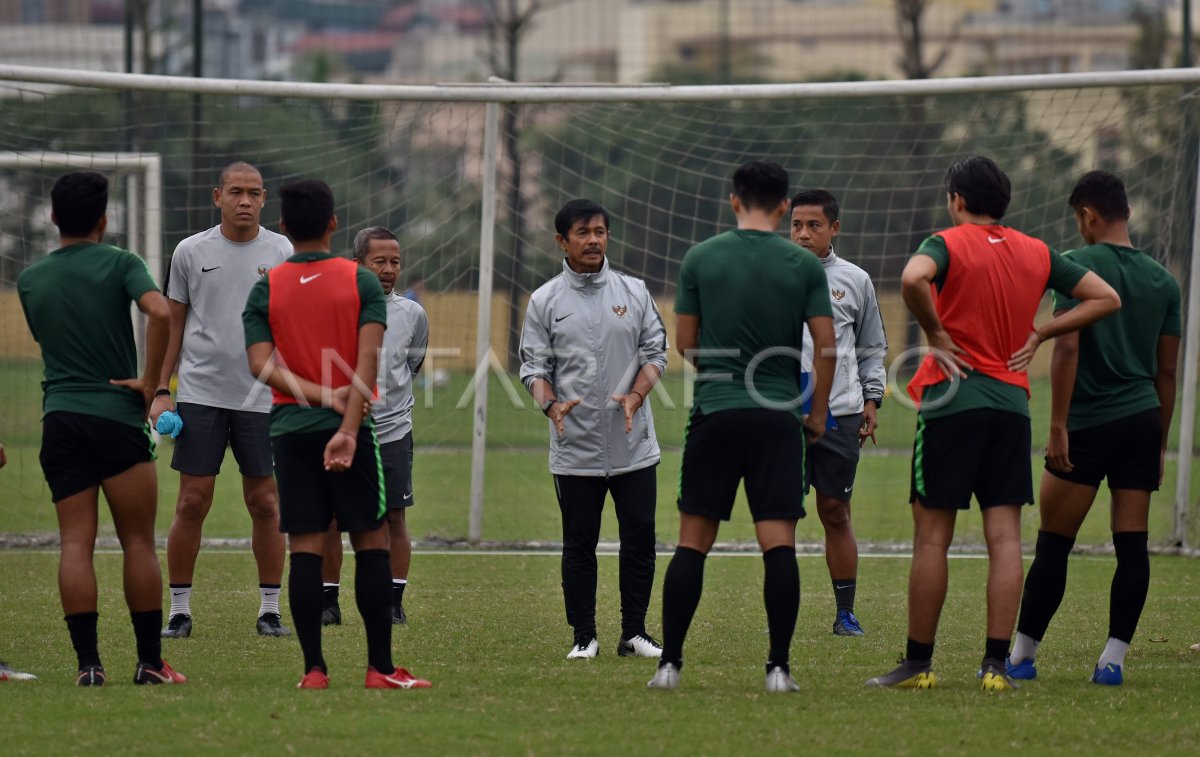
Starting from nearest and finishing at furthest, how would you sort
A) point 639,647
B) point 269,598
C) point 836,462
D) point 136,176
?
point 639,647
point 269,598
point 836,462
point 136,176

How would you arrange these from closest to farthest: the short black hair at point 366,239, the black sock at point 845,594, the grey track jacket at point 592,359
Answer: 1. the grey track jacket at point 592,359
2. the black sock at point 845,594
3. the short black hair at point 366,239

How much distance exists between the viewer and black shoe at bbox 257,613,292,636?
7.36 m

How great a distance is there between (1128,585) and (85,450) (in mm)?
4154

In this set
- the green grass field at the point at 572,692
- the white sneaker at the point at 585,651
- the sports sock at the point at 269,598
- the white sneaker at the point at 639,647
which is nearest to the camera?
the green grass field at the point at 572,692

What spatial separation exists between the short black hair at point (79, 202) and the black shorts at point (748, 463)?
7.86ft

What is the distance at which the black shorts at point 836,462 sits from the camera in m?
7.88

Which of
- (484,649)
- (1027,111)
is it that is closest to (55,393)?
(484,649)

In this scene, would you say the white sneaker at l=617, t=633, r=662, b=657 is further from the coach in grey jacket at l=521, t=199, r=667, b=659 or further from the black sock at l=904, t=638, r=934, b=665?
the black sock at l=904, t=638, r=934, b=665

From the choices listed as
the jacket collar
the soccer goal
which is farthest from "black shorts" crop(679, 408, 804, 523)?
the soccer goal

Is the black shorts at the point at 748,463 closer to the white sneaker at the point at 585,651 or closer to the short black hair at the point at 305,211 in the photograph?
the white sneaker at the point at 585,651

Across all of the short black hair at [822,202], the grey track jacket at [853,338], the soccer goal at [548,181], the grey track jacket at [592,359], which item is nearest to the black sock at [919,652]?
the grey track jacket at [592,359]

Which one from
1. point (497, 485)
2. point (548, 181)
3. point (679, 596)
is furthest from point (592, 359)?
point (497, 485)

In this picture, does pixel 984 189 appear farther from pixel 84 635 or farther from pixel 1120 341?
pixel 84 635

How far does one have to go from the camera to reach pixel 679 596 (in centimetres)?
Answer: 573
